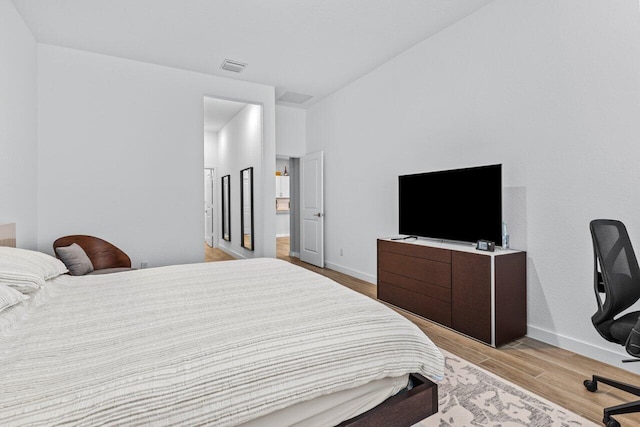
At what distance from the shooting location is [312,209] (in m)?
5.98

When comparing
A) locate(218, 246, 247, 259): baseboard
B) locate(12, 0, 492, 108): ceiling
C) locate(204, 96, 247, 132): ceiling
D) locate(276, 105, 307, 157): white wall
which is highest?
locate(204, 96, 247, 132): ceiling

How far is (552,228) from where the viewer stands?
2.60 m

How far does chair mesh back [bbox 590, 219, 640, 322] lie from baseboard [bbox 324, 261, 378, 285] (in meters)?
2.69

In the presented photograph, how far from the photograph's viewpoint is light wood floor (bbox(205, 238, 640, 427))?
1.88m

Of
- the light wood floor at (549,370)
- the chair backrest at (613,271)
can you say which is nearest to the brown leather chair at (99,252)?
the light wood floor at (549,370)

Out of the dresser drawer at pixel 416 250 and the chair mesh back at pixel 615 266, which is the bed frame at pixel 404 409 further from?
the dresser drawer at pixel 416 250

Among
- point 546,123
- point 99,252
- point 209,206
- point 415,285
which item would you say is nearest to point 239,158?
point 209,206

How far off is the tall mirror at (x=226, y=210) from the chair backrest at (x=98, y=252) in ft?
11.9

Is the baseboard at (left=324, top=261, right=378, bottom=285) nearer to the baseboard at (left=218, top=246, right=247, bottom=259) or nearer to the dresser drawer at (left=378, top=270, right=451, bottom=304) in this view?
the dresser drawer at (left=378, top=270, right=451, bottom=304)

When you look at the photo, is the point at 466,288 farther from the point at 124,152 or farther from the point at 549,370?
the point at 124,152

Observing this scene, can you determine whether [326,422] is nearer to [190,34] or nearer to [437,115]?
[437,115]

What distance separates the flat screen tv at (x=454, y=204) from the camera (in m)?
2.79

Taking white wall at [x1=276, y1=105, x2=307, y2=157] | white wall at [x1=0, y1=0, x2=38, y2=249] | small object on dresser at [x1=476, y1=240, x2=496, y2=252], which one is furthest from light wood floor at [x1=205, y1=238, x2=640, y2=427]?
white wall at [x1=276, y1=105, x2=307, y2=157]

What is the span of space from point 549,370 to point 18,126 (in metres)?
4.94
